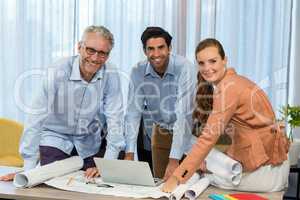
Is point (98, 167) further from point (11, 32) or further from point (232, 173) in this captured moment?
point (11, 32)

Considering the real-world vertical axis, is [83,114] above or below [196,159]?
above

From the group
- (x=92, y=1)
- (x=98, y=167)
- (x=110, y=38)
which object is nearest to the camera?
(x=98, y=167)

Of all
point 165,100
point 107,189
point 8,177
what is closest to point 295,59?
point 165,100

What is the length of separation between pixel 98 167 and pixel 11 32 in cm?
265

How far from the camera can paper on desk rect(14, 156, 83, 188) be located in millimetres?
1950

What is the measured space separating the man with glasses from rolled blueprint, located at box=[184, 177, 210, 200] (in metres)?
0.56

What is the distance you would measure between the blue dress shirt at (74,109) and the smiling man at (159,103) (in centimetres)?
23

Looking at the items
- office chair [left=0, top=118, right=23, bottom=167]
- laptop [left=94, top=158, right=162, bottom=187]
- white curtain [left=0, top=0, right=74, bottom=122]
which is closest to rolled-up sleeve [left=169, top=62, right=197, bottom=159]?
laptop [left=94, top=158, right=162, bottom=187]

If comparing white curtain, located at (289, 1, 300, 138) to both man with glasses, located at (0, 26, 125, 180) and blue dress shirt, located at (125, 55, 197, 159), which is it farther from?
man with glasses, located at (0, 26, 125, 180)

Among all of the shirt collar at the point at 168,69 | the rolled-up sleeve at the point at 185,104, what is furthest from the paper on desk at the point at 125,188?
the shirt collar at the point at 168,69

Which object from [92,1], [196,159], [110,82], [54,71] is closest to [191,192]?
[196,159]

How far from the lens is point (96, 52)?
2.15 metres

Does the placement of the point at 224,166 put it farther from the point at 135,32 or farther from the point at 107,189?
the point at 135,32

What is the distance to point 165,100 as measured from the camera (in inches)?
108
